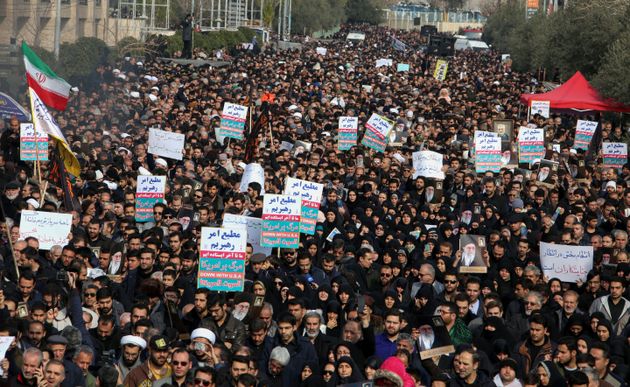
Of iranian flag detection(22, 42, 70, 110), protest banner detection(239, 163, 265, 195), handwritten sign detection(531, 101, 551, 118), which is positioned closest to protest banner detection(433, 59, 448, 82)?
handwritten sign detection(531, 101, 551, 118)

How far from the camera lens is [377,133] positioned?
2373 centimetres

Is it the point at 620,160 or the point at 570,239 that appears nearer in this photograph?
the point at 570,239

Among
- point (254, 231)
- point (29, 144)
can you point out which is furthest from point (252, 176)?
point (254, 231)

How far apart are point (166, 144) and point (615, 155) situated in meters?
7.30

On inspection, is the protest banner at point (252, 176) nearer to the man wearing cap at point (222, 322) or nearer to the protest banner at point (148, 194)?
the protest banner at point (148, 194)

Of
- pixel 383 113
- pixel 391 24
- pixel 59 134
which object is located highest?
pixel 59 134

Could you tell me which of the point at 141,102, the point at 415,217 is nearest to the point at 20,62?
the point at 141,102

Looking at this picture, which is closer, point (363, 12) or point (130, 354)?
point (130, 354)

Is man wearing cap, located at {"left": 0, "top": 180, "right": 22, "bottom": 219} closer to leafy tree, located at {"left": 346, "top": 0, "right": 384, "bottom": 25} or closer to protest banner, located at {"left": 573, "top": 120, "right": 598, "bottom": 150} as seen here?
protest banner, located at {"left": 573, "top": 120, "right": 598, "bottom": 150}

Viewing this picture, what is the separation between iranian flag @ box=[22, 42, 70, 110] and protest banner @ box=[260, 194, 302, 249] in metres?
5.45

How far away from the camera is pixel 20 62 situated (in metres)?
36.2

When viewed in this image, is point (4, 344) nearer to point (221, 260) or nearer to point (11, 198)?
point (221, 260)

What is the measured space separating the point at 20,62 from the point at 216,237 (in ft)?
82.1

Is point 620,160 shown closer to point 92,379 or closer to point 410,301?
point 410,301
